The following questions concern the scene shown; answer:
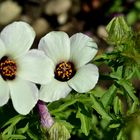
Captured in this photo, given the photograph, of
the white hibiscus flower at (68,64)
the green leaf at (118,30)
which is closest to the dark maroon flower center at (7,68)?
the white hibiscus flower at (68,64)

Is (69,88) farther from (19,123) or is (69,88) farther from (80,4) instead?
(80,4)

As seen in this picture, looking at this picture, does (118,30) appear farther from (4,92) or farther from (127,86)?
(4,92)

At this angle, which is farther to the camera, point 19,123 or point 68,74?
point 19,123

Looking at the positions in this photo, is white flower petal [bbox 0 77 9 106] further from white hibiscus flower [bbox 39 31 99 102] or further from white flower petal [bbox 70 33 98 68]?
white flower petal [bbox 70 33 98 68]

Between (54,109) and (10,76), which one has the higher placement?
(10,76)

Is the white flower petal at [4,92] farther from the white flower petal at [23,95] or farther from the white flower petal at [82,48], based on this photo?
the white flower petal at [82,48]

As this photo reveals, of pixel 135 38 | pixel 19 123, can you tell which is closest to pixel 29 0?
pixel 19 123

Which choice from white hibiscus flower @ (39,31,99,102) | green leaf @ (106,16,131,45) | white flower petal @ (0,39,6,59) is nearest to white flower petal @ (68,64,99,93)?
white hibiscus flower @ (39,31,99,102)
